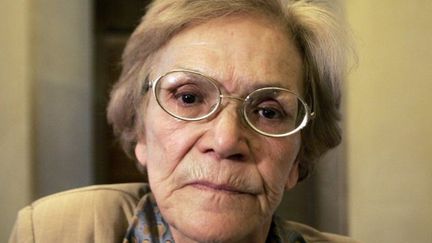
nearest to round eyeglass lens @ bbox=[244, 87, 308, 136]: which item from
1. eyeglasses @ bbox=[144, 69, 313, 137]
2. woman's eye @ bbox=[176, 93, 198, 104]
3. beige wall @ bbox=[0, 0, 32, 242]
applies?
eyeglasses @ bbox=[144, 69, 313, 137]

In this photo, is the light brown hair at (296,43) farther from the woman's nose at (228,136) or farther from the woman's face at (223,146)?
the woman's nose at (228,136)

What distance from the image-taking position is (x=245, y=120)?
98 cm

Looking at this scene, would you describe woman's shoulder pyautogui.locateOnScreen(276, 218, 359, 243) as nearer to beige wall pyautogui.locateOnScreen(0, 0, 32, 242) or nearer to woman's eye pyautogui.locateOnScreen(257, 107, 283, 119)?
woman's eye pyautogui.locateOnScreen(257, 107, 283, 119)

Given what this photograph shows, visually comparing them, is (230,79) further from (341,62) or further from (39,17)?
(39,17)

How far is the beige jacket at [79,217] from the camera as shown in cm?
113

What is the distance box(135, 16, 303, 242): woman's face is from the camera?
37.9 inches

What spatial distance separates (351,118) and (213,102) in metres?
0.78

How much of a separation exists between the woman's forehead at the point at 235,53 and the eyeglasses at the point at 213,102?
20mm

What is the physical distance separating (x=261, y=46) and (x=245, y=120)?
0.16 meters

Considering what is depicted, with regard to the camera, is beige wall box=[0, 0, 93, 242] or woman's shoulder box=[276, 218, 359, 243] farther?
beige wall box=[0, 0, 93, 242]

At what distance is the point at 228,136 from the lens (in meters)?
0.94

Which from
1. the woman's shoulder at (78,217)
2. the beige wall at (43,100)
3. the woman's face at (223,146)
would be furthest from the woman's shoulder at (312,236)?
the beige wall at (43,100)

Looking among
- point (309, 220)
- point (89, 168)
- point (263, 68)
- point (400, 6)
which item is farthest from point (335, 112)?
point (89, 168)

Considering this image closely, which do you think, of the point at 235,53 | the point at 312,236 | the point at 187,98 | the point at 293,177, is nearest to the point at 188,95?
the point at 187,98
